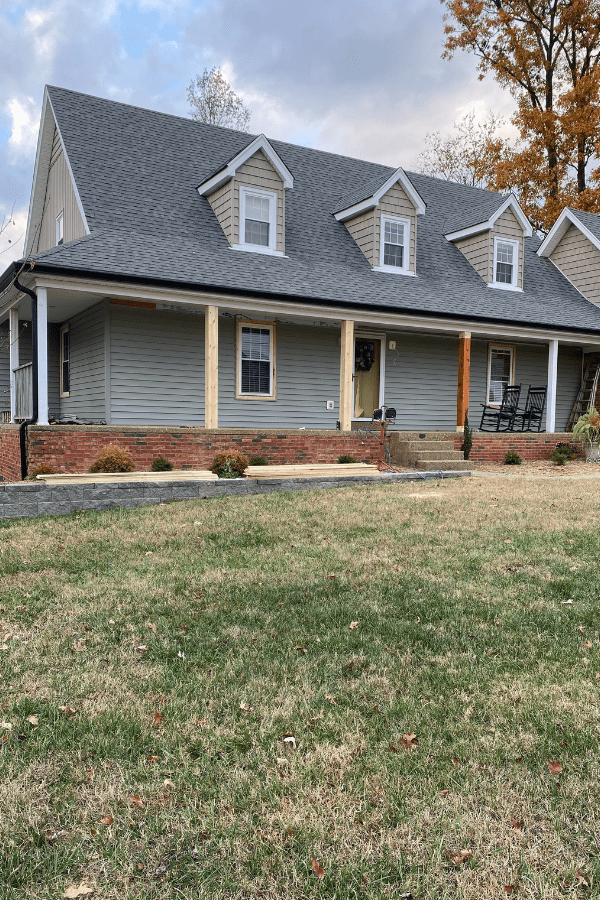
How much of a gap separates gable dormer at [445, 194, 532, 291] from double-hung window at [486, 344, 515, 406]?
1.72 m

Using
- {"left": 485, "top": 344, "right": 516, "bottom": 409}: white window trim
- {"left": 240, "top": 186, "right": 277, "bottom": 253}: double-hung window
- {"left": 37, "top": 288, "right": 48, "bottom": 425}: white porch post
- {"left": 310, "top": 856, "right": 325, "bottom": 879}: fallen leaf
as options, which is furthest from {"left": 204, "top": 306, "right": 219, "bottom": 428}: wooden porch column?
{"left": 310, "top": 856, "right": 325, "bottom": 879}: fallen leaf

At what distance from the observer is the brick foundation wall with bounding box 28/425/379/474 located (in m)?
10.3

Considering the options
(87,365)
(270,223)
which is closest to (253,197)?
(270,223)

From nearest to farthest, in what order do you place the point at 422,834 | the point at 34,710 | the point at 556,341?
the point at 422,834
the point at 34,710
the point at 556,341

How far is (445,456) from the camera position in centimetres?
1380

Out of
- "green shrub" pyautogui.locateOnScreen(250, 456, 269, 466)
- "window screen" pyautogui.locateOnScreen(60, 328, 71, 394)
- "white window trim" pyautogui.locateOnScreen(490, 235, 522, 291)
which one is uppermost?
"white window trim" pyautogui.locateOnScreen(490, 235, 522, 291)

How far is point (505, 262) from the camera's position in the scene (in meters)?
17.8

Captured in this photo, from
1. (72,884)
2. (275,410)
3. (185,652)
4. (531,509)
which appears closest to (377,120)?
(275,410)

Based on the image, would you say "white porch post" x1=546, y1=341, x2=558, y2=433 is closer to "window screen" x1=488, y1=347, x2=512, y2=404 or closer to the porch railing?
"window screen" x1=488, y1=347, x2=512, y2=404

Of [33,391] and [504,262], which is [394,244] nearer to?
[504,262]

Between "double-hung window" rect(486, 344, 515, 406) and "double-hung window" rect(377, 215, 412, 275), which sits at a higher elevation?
"double-hung window" rect(377, 215, 412, 275)

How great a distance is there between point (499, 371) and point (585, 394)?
3360 mm

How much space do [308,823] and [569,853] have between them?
907 mm

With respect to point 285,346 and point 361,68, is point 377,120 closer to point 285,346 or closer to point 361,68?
point 361,68
